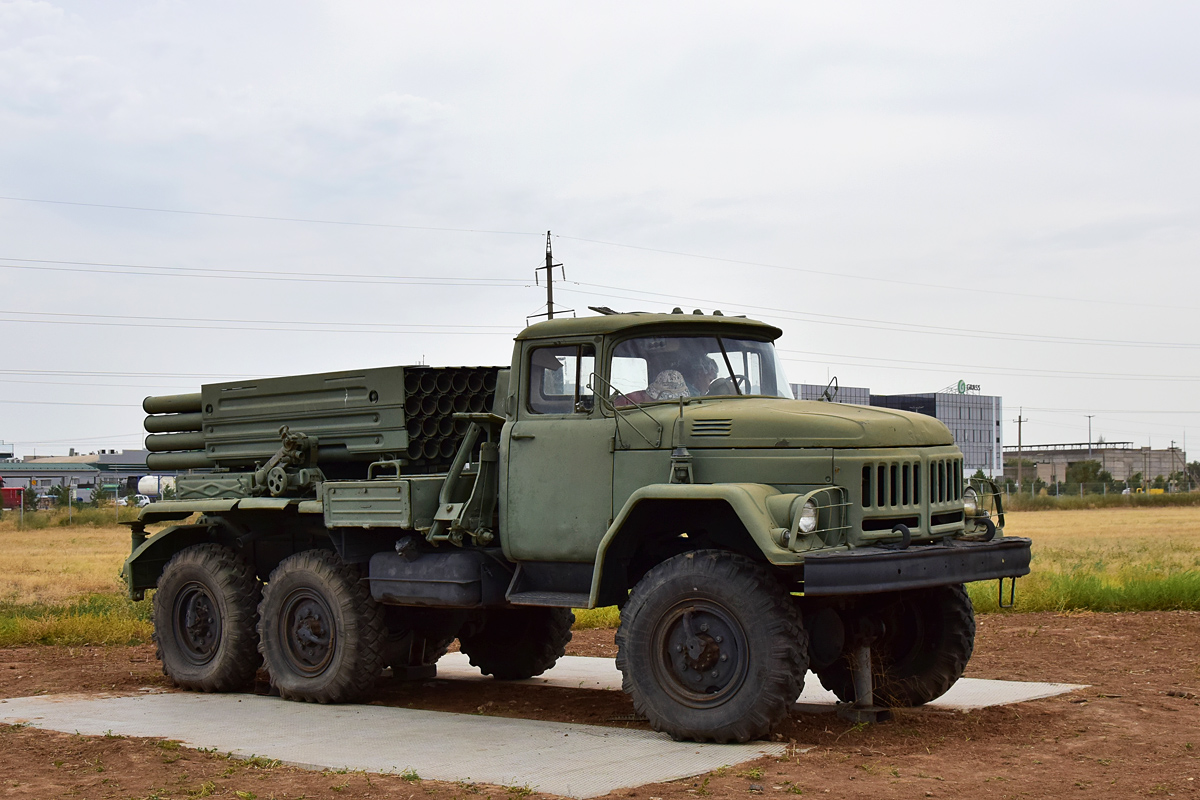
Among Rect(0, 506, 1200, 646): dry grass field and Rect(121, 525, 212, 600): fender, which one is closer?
Rect(121, 525, 212, 600): fender

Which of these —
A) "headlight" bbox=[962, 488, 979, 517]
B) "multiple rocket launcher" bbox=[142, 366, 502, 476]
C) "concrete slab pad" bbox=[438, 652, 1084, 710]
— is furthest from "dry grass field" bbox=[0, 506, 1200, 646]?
"headlight" bbox=[962, 488, 979, 517]

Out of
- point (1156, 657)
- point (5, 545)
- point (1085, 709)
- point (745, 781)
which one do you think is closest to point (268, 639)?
point (745, 781)

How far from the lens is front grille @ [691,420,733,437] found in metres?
8.59

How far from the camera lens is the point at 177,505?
Result: 11.9 m

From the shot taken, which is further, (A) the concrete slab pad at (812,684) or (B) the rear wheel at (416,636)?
(B) the rear wheel at (416,636)

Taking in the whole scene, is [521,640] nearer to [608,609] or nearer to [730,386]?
[730,386]

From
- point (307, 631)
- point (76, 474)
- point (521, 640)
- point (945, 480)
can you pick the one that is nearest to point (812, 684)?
point (521, 640)

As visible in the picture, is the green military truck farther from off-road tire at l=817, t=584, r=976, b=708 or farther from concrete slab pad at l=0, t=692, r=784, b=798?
concrete slab pad at l=0, t=692, r=784, b=798

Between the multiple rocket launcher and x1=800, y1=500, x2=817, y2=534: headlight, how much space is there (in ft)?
12.5

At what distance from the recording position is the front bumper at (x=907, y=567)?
7.59 metres

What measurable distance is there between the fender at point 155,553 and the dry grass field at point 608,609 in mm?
2831

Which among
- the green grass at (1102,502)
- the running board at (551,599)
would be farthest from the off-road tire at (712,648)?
the green grass at (1102,502)

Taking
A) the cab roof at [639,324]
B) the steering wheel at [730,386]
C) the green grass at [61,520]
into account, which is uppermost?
the cab roof at [639,324]

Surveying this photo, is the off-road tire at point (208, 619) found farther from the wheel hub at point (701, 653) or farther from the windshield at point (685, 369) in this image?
the wheel hub at point (701, 653)
